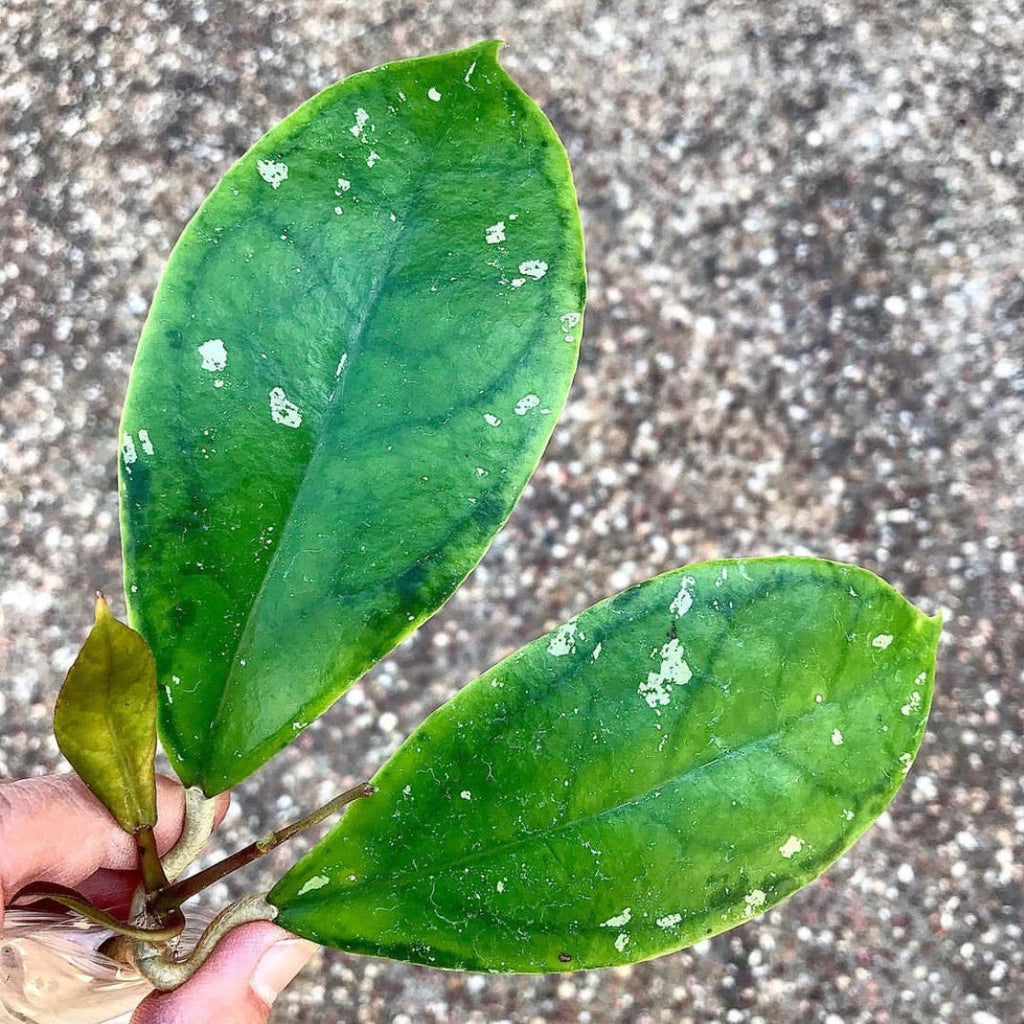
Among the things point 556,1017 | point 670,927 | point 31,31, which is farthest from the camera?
point 31,31

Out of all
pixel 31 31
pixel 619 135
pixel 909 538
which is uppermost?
pixel 31 31

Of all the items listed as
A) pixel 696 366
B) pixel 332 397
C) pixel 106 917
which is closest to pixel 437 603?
pixel 332 397

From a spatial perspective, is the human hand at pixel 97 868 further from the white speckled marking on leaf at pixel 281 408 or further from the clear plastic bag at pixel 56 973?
the white speckled marking on leaf at pixel 281 408

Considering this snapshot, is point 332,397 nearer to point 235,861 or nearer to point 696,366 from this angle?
point 235,861

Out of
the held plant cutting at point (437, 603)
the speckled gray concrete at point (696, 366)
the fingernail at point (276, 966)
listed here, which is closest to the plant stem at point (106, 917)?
the held plant cutting at point (437, 603)

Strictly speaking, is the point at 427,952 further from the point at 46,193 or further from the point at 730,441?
the point at 46,193

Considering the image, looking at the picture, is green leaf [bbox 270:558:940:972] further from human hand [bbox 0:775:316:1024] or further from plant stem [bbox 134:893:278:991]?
human hand [bbox 0:775:316:1024]

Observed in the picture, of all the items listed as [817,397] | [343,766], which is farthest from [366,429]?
[817,397]
